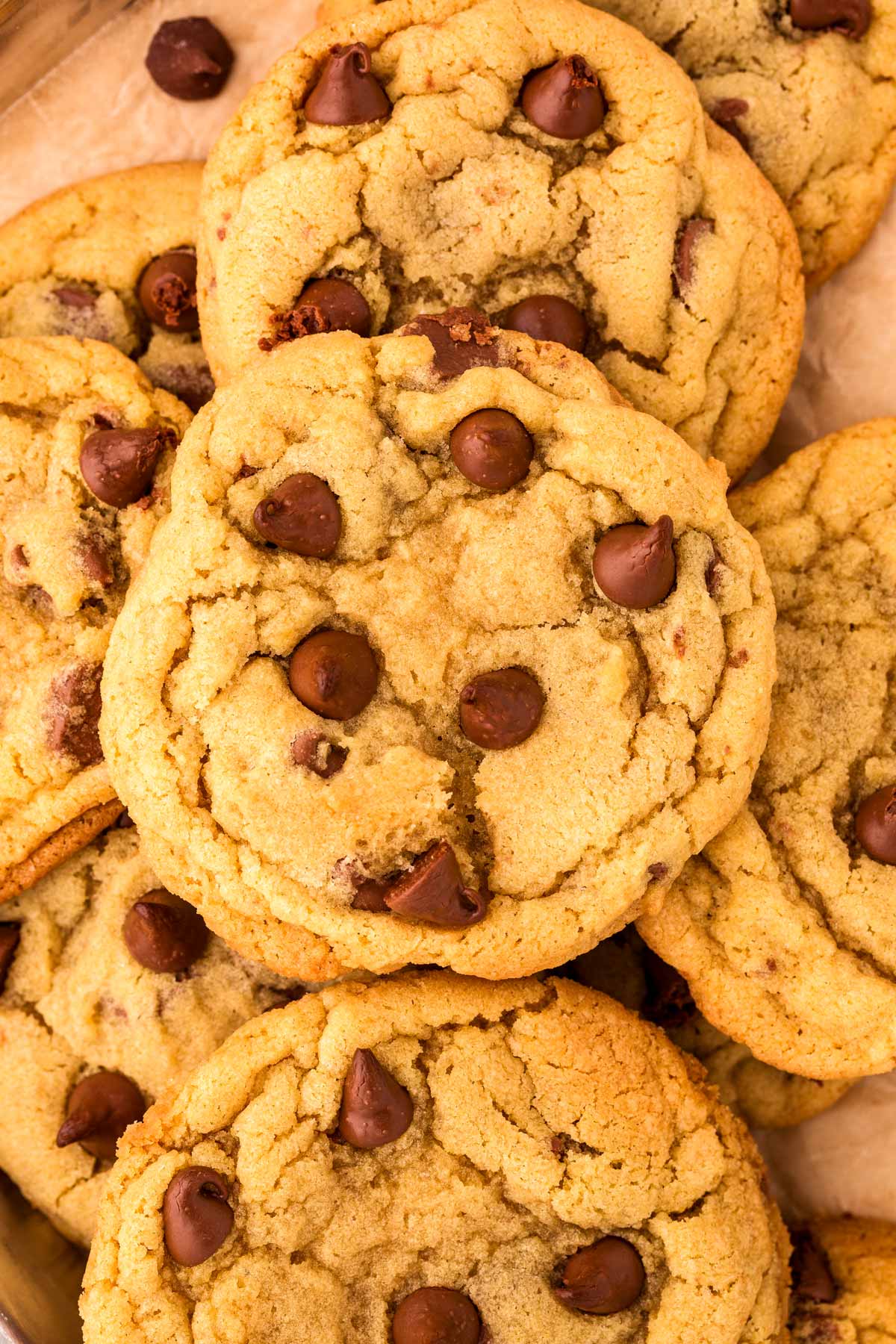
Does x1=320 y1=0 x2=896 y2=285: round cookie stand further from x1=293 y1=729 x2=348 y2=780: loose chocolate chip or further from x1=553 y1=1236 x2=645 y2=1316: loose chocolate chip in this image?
x1=553 y1=1236 x2=645 y2=1316: loose chocolate chip

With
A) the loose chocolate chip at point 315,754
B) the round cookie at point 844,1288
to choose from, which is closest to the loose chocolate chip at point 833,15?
the loose chocolate chip at point 315,754

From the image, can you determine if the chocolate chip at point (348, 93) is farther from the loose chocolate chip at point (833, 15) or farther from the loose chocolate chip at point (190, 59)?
the loose chocolate chip at point (833, 15)

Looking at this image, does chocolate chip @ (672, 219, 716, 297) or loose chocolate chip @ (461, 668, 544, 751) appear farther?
chocolate chip @ (672, 219, 716, 297)

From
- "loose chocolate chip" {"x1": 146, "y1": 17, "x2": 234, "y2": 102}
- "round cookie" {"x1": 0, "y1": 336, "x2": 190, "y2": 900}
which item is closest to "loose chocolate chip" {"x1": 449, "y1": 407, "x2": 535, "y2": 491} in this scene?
"round cookie" {"x1": 0, "y1": 336, "x2": 190, "y2": 900}

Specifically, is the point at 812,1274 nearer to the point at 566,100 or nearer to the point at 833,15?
the point at 566,100

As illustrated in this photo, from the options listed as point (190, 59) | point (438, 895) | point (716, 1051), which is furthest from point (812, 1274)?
point (190, 59)

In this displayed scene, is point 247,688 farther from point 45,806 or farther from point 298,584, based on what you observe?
point 45,806
